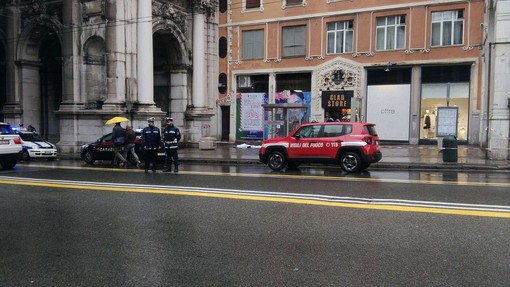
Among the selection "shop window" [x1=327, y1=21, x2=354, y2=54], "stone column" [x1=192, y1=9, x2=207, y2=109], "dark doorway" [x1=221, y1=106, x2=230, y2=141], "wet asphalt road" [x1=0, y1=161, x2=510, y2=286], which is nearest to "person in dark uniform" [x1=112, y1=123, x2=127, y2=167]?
"wet asphalt road" [x1=0, y1=161, x2=510, y2=286]

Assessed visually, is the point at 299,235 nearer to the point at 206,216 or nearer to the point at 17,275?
the point at 206,216

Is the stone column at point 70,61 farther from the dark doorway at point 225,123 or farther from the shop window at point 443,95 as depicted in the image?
the shop window at point 443,95

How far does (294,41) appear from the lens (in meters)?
29.6

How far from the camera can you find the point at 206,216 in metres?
7.23

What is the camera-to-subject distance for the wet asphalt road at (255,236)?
4.57m

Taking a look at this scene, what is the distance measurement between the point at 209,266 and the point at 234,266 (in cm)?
27

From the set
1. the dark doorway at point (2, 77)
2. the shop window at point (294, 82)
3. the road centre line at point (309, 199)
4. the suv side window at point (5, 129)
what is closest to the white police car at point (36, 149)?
the suv side window at point (5, 129)

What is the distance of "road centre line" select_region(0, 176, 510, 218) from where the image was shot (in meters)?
7.43

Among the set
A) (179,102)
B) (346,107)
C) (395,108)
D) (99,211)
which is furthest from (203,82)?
(99,211)

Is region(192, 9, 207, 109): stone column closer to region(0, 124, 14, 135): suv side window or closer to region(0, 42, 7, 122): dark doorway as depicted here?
region(0, 42, 7, 122): dark doorway

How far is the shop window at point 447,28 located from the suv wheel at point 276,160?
15499 mm

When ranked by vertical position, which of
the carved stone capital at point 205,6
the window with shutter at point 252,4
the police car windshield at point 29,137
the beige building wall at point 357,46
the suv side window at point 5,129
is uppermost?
the window with shutter at point 252,4

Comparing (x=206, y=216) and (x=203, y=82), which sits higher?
(x=203, y=82)

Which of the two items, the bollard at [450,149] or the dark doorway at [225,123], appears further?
the dark doorway at [225,123]
